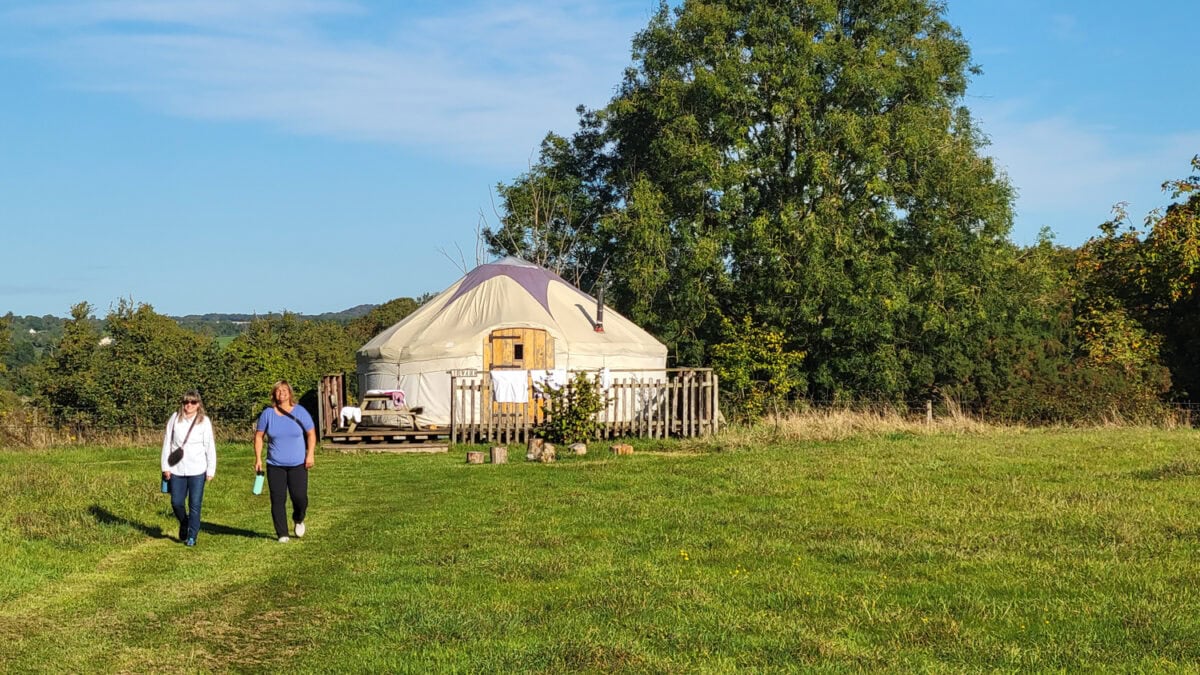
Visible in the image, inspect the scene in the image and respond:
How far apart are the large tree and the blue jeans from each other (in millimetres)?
20766

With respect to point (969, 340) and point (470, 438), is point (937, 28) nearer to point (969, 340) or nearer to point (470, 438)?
point (969, 340)

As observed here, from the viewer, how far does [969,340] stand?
1203 inches

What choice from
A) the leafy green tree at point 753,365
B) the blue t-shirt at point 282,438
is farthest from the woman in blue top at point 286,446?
the leafy green tree at point 753,365

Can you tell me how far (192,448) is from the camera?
423 inches

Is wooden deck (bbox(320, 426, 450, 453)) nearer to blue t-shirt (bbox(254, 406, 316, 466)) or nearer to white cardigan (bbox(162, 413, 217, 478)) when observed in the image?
white cardigan (bbox(162, 413, 217, 478))

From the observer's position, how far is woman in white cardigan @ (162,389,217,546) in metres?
10.6

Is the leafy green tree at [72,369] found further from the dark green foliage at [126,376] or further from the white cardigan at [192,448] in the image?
the white cardigan at [192,448]

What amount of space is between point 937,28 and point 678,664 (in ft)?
102

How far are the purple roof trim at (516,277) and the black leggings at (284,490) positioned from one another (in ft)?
56.5

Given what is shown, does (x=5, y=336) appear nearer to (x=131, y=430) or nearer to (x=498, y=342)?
(x=131, y=430)

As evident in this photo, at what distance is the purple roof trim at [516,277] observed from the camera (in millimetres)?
28281

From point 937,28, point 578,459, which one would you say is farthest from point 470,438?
point 937,28

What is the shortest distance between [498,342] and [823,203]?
923 centimetres

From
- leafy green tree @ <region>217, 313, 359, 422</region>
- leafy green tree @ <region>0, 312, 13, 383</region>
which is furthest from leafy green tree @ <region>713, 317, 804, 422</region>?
leafy green tree @ <region>0, 312, 13, 383</region>
